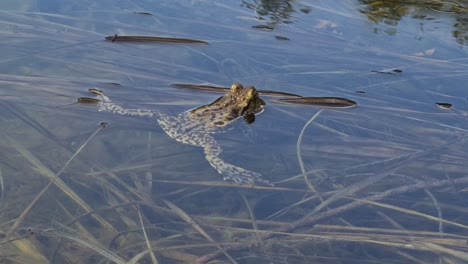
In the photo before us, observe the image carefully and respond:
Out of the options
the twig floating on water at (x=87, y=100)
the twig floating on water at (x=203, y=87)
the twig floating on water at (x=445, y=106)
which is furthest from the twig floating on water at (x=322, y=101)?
the twig floating on water at (x=87, y=100)

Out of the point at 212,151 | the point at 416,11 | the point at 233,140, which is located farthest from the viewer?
the point at 416,11

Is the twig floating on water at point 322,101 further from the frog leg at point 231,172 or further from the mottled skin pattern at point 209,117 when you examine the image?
the frog leg at point 231,172

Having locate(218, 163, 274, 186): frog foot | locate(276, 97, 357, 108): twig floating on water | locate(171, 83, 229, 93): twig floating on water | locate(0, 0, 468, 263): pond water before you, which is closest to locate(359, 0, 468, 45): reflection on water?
locate(0, 0, 468, 263): pond water

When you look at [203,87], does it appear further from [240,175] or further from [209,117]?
[240,175]

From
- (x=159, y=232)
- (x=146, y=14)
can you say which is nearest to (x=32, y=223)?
(x=159, y=232)

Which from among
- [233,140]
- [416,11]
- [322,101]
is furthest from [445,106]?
[416,11]

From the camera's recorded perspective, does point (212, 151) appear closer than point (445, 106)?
Yes
